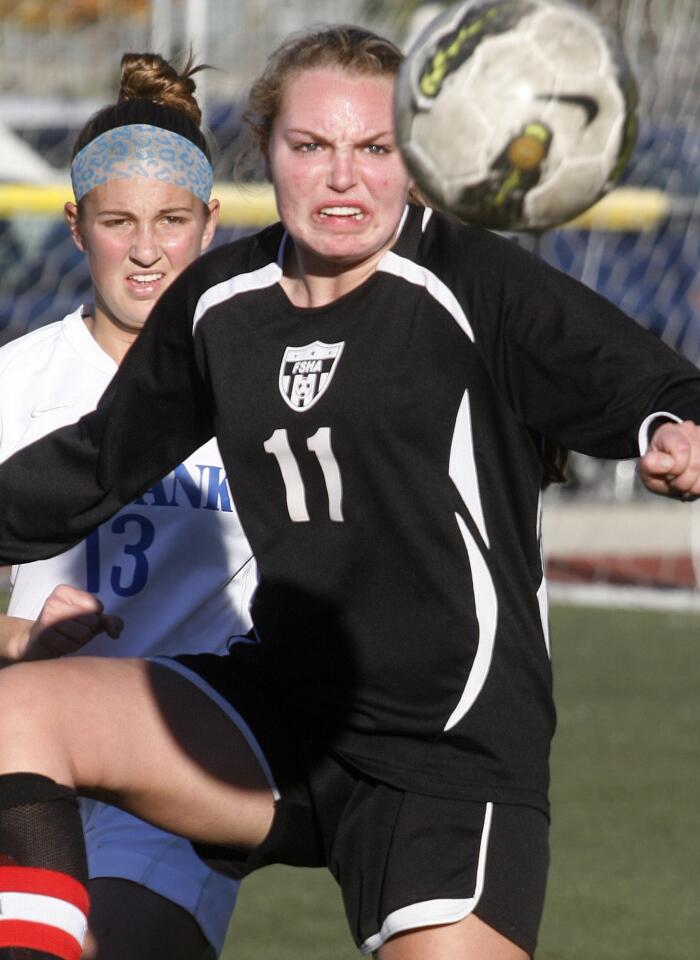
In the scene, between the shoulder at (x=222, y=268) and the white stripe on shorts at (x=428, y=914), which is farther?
the shoulder at (x=222, y=268)

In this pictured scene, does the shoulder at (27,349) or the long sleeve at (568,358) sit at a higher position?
the long sleeve at (568,358)

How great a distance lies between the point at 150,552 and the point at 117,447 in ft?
1.88

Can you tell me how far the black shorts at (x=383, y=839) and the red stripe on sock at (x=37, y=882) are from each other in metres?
0.40

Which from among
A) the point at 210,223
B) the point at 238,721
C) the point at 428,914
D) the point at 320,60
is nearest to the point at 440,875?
the point at 428,914

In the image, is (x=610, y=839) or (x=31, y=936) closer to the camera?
(x=31, y=936)

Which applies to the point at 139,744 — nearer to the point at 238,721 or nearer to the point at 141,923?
the point at 238,721

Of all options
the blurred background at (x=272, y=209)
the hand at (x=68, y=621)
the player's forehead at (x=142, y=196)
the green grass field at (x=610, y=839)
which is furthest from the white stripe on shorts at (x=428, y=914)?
the blurred background at (x=272, y=209)

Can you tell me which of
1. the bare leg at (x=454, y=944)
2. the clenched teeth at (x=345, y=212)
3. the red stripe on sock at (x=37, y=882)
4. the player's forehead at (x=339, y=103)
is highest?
the player's forehead at (x=339, y=103)

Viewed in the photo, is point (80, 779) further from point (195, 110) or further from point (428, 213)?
point (195, 110)

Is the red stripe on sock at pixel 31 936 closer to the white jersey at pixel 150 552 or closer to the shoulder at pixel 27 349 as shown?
the white jersey at pixel 150 552

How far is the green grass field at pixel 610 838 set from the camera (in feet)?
15.4

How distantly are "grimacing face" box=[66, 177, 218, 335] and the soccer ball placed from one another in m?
1.07

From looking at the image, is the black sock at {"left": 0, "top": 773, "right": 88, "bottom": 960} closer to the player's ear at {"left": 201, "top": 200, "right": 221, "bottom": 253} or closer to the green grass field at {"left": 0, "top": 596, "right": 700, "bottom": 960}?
the player's ear at {"left": 201, "top": 200, "right": 221, "bottom": 253}

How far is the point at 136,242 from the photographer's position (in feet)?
11.8
